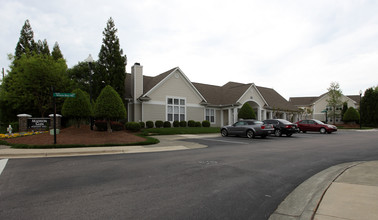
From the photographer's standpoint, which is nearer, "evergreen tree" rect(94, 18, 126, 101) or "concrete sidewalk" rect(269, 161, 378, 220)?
"concrete sidewalk" rect(269, 161, 378, 220)

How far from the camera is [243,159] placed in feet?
27.3

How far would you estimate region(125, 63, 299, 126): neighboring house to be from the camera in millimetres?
22578

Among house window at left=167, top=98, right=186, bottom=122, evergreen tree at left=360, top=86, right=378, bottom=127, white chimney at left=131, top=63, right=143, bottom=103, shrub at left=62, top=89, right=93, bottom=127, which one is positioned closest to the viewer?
shrub at left=62, top=89, right=93, bottom=127

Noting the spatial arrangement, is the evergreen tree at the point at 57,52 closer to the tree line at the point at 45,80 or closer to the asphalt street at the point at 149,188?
the tree line at the point at 45,80

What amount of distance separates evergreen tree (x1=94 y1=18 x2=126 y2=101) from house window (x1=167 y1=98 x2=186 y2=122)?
17.0 ft

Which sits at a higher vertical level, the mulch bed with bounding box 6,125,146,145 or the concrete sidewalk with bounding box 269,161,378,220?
the mulch bed with bounding box 6,125,146,145

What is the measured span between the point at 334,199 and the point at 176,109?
20955 millimetres

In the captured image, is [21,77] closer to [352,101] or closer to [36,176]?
[36,176]

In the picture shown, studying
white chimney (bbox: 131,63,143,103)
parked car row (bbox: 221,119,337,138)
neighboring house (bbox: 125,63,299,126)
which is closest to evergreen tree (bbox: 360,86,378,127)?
neighboring house (bbox: 125,63,299,126)

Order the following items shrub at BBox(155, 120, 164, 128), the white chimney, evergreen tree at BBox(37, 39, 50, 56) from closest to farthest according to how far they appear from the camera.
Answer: shrub at BBox(155, 120, 164, 128) < the white chimney < evergreen tree at BBox(37, 39, 50, 56)

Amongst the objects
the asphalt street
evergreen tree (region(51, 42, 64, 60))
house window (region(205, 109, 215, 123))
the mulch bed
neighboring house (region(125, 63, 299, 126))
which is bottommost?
the asphalt street

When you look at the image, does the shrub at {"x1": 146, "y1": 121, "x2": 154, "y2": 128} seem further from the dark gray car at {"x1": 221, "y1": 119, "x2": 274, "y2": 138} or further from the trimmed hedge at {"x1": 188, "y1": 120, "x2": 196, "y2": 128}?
the dark gray car at {"x1": 221, "y1": 119, "x2": 274, "y2": 138}

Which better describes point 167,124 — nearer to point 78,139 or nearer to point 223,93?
point 78,139

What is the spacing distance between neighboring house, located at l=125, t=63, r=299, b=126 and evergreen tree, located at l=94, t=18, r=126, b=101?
137 centimetres
